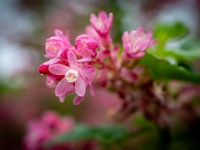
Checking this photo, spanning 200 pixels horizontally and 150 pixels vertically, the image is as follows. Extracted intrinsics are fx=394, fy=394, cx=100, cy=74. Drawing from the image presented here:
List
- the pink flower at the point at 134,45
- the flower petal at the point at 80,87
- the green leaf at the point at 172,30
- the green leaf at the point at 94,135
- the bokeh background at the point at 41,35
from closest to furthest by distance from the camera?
1. the flower petal at the point at 80,87
2. the pink flower at the point at 134,45
3. the green leaf at the point at 94,135
4. the green leaf at the point at 172,30
5. the bokeh background at the point at 41,35

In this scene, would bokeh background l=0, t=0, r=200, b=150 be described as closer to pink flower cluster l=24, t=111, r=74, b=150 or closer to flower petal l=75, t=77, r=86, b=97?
pink flower cluster l=24, t=111, r=74, b=150

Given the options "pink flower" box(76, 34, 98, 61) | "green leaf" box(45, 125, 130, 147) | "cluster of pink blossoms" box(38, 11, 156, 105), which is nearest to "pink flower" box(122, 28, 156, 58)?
"cluster of pink blossoms" box(38, 11, 156, 105)

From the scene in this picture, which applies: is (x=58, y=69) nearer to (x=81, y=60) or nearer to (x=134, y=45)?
(x=81, y=60)

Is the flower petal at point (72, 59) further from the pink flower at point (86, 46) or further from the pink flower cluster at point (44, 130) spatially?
the pink flower cluster at point (44, 130)

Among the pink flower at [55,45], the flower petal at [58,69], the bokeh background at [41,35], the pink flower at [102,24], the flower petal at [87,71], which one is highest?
the bokeh background at [41,35]

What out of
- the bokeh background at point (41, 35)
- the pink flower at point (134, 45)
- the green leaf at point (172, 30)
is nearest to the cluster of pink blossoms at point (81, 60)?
the pink flower at point (134, 45)

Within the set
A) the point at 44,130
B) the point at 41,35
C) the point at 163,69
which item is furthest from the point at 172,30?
the point at 41,35

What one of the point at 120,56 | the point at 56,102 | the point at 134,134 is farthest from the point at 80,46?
the point at 56,102

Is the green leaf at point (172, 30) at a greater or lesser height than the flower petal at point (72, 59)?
greater
